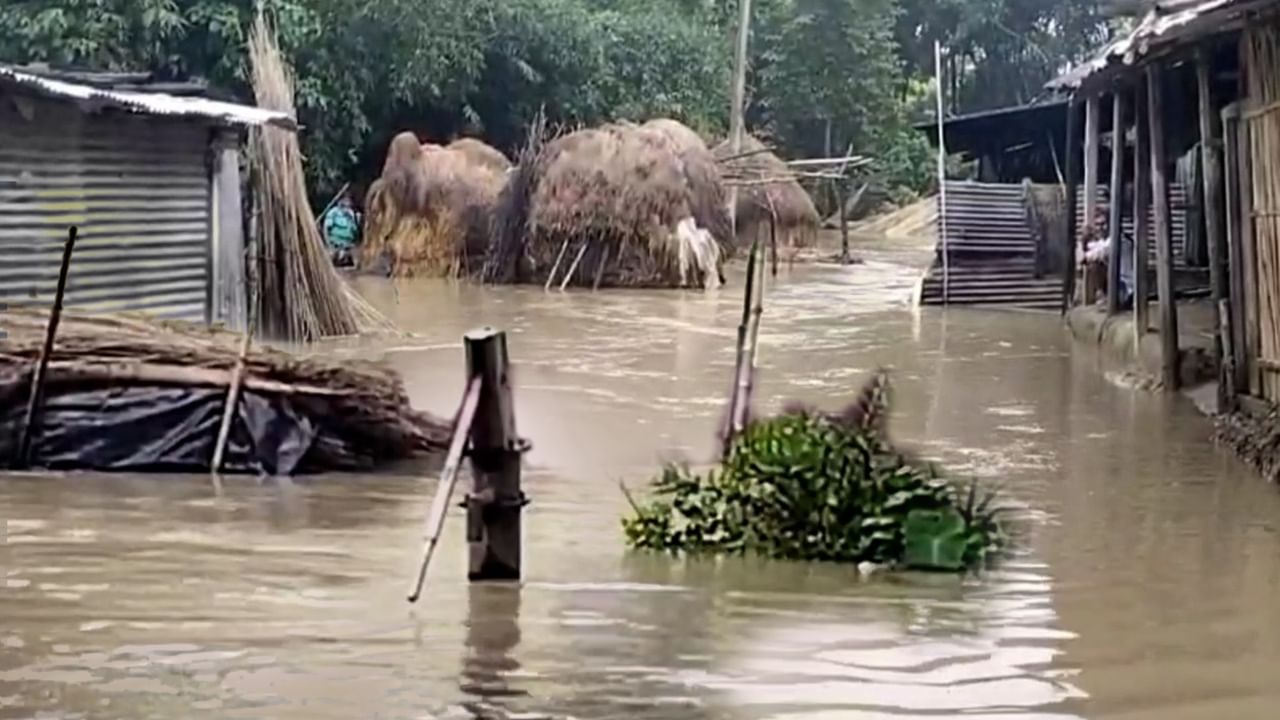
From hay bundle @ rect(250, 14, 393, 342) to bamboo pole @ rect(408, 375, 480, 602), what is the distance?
984 cm

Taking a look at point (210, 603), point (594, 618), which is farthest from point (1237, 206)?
point (210, 603)

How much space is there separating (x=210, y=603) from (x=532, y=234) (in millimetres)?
21395

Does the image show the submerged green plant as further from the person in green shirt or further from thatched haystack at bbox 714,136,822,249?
thatched haystack at bbox 714,136,822,249

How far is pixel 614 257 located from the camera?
27203mm

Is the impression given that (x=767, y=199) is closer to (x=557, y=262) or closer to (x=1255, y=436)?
(x=557, y=262)

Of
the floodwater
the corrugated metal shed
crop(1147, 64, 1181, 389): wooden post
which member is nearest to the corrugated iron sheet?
the corrugated metal shed

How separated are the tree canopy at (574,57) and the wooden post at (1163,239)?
1411 cm

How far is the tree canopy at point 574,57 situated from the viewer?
974 inches

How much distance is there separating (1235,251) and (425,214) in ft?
62.4

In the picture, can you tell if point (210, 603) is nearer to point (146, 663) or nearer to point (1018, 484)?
point (146, 663)

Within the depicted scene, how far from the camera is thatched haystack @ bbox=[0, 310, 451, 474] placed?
30.8ft

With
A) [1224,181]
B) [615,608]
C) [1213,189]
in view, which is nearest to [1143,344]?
[1213,189]

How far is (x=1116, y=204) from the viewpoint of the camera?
53.4 ft

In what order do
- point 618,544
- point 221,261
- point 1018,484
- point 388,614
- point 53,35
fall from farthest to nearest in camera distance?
point 53,35, point 221,261, point 1018,484, point 618,544, point 388,614
